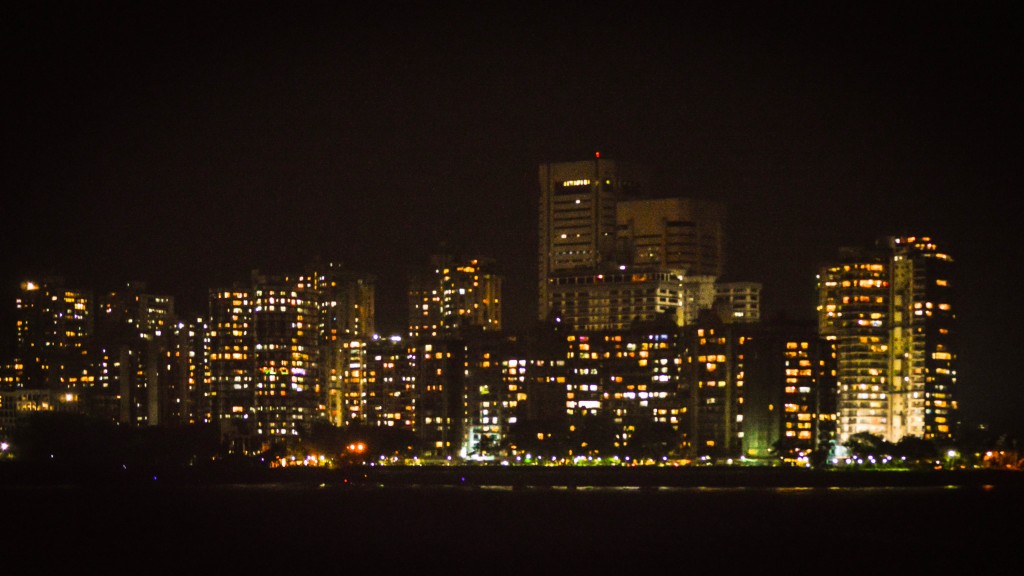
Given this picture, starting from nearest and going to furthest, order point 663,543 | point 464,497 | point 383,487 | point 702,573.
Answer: point 702,573, point 663,543, point 464,497, point 383,487

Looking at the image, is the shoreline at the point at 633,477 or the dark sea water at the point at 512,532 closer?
the dark sea water at the point at 512,532

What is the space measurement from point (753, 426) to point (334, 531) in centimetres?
8085

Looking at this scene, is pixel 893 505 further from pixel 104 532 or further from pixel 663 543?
pixel 104 532

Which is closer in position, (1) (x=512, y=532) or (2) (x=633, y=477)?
(1) (x=512, y=532)

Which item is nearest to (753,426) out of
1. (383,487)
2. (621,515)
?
(383,487)

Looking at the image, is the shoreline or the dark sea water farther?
the shoreline

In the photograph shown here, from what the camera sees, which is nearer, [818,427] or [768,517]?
[768,517]

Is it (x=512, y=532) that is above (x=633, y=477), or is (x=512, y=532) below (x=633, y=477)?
above

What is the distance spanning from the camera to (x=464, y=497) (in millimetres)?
170625

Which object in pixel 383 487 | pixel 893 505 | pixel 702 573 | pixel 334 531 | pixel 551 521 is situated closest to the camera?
pixel 702 573

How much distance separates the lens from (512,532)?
4902 inches

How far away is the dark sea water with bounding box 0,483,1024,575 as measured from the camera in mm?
101250

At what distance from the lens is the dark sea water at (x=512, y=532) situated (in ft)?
332

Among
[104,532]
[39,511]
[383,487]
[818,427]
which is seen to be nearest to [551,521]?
[104,532]
